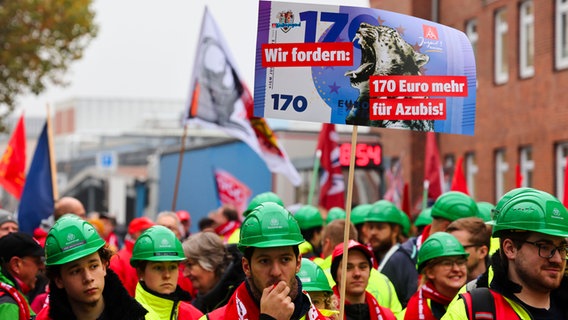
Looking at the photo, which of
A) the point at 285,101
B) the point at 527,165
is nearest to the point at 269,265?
the point at 285,101

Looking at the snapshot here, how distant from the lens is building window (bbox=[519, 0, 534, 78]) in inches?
1093

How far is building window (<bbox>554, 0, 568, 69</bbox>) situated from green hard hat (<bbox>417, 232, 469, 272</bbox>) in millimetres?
18612

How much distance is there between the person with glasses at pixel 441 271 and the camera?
25.3 ft

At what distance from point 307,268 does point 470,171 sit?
24677 millimetres

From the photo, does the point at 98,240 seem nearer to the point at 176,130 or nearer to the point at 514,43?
the point at 514,43

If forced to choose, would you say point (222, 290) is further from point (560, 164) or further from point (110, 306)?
point (560, 164)

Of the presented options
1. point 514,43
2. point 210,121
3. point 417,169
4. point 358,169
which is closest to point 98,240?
point 210,121

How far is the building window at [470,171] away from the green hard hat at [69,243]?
25513mm

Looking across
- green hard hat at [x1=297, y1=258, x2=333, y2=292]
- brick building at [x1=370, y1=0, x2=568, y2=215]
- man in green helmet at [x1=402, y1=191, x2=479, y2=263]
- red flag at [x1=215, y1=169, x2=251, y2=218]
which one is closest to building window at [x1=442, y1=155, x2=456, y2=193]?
brick building at [x1=370, y1=0, x2=568, y2=215]

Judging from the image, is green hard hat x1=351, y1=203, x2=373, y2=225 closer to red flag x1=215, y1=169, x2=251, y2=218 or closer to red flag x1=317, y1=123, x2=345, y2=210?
red flag x1=317, y1=123, x2=345, y2=210

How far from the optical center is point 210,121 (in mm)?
16375

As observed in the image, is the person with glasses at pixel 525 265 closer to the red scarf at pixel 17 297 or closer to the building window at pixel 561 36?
the red scarf at pixel 17 297

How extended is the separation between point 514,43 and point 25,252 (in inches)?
847

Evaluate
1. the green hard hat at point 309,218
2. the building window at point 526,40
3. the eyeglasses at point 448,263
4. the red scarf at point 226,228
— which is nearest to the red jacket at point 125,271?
the green hard hat at point 309,218
